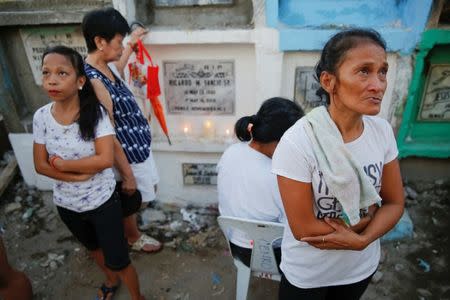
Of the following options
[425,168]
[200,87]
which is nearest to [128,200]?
[200,87]

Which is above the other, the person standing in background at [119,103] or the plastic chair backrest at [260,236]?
the person standing in background at [119,103]

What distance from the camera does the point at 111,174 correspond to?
2.26m

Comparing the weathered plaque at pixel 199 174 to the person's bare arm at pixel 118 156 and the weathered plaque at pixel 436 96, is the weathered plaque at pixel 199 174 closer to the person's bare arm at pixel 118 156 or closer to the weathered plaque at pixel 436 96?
the person's bare arm at pixel 118 156

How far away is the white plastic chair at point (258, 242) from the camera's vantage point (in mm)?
1956

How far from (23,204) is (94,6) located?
7.72 feet

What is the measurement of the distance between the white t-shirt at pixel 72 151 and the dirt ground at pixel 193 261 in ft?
3.68

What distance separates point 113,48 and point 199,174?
1.72 metres

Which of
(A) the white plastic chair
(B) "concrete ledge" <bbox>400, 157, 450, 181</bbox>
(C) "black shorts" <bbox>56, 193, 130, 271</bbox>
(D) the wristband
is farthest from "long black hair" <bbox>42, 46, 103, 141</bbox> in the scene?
(B) "concrete ledge" <bbox>400, 157, 450, 181</bbox>

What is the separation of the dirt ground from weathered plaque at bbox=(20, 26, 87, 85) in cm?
174

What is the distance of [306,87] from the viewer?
3215 millimetres

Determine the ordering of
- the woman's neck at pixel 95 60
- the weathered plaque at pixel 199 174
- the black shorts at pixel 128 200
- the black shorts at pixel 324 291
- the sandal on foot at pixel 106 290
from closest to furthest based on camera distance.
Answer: the black shorts at pixel 324 291 → the woman's neck at pixel 95 60 → the black shorts at pixel 128 200 → the sandal on foot at pixel 106 290 → the weathered plaque at pixel 199 174

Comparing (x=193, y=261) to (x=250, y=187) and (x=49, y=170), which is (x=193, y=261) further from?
(x=49, y=170)

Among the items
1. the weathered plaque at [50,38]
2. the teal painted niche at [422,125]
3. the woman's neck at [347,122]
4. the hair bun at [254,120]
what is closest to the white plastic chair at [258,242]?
the hair bun at [254,120]

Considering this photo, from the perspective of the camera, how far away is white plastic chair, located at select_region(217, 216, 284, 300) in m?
1.96
